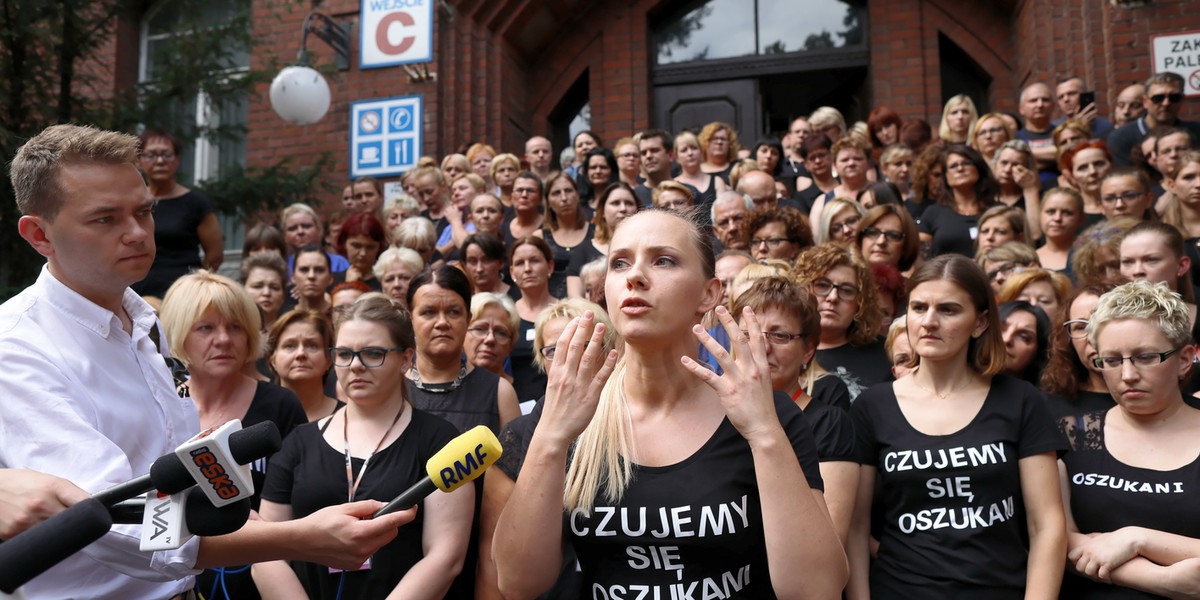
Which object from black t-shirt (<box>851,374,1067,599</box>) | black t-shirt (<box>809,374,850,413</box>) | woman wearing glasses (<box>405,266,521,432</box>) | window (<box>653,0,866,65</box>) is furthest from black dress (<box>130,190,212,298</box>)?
window (<box>653,0,866,65</box>)

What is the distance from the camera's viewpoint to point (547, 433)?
249 centimetres

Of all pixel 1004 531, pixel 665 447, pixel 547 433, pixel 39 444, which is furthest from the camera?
pixel 1004 531

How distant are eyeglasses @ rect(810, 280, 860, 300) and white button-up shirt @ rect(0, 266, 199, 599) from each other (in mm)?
3085

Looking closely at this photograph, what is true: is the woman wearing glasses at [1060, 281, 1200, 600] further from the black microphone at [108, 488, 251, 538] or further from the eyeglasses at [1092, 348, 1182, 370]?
the black microphone at [108, 488, 251, 538]

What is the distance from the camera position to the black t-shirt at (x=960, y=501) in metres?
3.41

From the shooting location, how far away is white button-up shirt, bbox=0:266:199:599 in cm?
228

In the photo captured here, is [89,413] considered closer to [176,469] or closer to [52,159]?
[52,159]

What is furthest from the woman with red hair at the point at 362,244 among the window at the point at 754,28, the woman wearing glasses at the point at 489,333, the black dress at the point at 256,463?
the window at the point at 754,28

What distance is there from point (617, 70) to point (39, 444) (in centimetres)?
1147

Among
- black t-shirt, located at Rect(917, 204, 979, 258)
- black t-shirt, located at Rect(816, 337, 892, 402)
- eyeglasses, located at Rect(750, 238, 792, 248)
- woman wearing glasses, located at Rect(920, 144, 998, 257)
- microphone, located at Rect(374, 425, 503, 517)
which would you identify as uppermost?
woman wearing glasses, located at Rect(920, 144, 998, 257)

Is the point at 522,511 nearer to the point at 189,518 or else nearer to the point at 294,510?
the point at 189,518

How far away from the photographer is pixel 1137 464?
353cm

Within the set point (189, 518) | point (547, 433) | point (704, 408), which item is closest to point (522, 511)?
point (547, 433)

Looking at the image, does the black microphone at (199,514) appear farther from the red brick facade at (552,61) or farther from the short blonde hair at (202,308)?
the red brick facade at (552,61)
